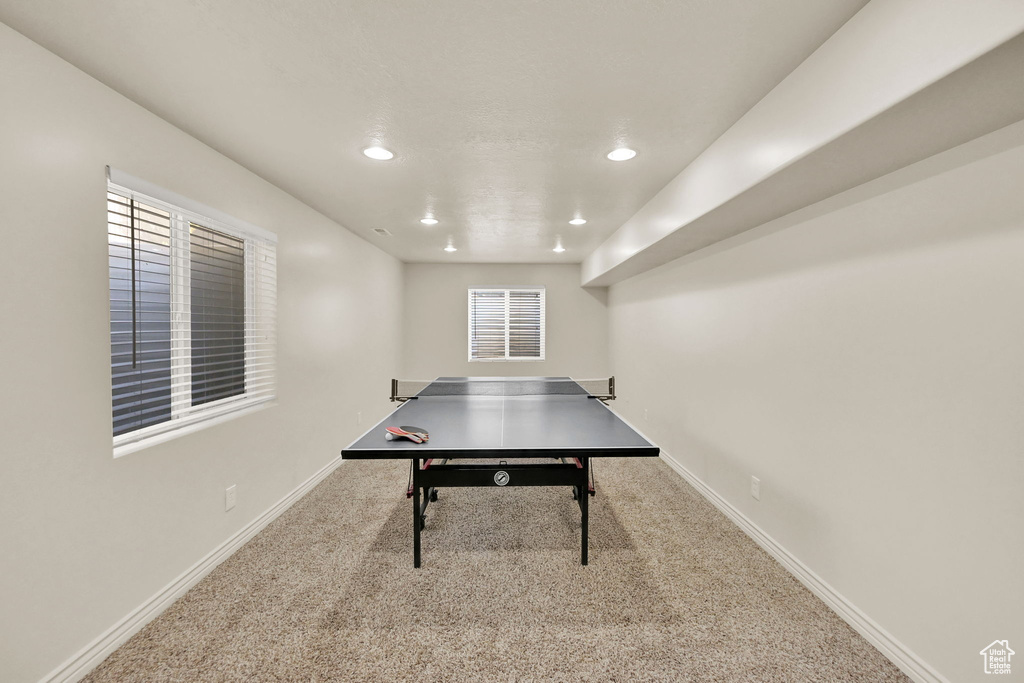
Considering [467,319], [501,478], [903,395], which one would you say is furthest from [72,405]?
[467,319]

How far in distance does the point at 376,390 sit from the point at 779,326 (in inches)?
167

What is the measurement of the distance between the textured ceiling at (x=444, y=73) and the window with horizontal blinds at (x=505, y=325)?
364cm

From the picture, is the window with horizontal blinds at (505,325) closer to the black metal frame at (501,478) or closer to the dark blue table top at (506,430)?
the dark blue table top at (506,430)

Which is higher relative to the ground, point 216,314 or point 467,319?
point 467,319

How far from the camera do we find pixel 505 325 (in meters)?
6.21

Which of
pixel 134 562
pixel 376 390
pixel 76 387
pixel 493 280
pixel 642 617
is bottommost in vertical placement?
pixel 642 617

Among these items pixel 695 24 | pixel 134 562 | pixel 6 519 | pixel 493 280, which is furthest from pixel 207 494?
pixel 493 280

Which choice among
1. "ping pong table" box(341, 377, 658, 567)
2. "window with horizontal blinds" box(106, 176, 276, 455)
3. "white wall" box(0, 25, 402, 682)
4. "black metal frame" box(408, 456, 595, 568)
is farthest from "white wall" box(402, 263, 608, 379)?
"black metal frame" box(408, 456, 595, 568)

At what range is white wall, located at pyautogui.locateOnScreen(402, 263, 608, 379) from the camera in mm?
6078

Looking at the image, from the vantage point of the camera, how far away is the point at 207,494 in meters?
2.12

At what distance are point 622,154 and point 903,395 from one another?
173 cm

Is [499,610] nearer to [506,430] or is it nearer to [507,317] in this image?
[506,430]

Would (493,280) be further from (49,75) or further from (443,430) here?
(49,75)

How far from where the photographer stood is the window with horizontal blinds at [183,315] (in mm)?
1700
